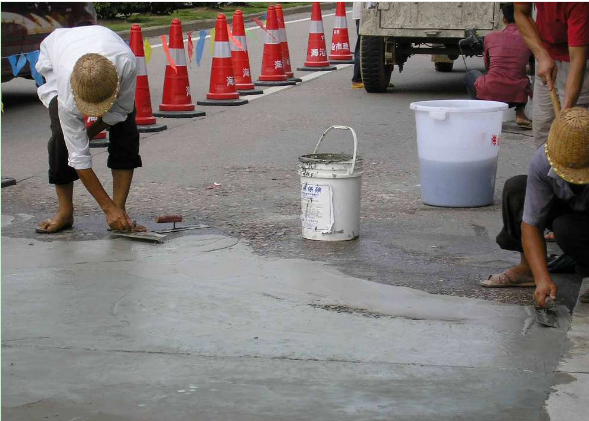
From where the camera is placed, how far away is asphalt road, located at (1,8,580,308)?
5.76 metres

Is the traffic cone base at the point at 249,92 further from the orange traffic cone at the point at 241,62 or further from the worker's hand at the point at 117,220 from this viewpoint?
the worker's hand at the point at 117,220

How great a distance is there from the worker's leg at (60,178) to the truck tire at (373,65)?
6.38m

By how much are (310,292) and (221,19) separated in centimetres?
668

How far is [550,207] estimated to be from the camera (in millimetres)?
4926

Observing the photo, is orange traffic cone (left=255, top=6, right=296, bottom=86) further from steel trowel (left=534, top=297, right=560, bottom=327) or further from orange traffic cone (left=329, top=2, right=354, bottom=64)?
steel trowel (left=534, top=297, right=560, bottom=327)

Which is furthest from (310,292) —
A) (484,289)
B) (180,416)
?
(180,416)

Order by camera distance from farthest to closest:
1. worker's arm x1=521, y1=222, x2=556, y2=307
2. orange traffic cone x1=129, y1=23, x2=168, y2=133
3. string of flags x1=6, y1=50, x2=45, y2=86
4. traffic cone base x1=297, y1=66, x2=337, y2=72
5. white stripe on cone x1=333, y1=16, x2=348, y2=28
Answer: white stripe on cone x1=333, y1=16, x2=348, y2=28 → traffic cone base x1=297, y1=66, x2=337, y2=72 → orange traffic cone x1=129, y1=23, x2=168, y2=133 → string of flags x1=6, y1=50, x2=45, y2=86 → worker's arm x1=521, y1=222, x2=556, y2=307

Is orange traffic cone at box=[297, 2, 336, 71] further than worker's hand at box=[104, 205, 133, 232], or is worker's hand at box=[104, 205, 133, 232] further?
orange traffic cone at box=[297, 2, 336, 71]

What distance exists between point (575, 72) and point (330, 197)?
1.52 m

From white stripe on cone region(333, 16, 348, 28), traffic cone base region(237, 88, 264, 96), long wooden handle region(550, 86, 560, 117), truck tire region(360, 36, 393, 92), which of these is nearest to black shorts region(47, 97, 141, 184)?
long wooden handle region(550, 86, 560, 117)

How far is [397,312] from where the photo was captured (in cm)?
484

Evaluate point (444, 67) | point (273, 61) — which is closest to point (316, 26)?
point (273, 61)

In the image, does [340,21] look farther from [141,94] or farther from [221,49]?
[141,94]

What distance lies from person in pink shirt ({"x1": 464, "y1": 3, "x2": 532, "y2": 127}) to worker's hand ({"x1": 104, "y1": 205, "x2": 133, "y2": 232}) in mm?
4404
